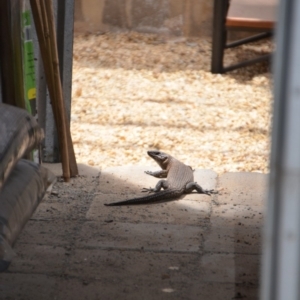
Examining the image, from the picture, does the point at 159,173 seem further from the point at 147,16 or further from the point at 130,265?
the point at 147,16

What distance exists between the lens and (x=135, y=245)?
3.85m

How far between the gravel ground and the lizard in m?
0.31

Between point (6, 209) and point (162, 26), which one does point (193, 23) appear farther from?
point (6, 209)

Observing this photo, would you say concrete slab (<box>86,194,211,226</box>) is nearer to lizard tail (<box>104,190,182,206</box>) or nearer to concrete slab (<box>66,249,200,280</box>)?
lizard tail (<box>104,190,182,206</box>)

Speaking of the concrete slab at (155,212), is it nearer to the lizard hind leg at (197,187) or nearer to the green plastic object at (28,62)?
the lizard hind leg at (197,187)

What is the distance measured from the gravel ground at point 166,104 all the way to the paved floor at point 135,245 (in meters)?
0.62

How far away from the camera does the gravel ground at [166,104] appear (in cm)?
573

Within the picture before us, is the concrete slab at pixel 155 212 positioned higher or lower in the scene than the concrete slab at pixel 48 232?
lower

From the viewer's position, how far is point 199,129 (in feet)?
20.6

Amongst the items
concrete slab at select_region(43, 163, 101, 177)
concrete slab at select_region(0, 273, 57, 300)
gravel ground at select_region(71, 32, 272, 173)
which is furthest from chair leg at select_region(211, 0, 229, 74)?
concrete slab at select_region(0, 273, 57, 300)

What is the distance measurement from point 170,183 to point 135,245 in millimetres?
1027

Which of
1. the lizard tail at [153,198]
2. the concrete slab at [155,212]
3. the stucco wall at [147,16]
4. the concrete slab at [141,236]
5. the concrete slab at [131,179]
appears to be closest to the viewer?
the concrete slab at [141,236]

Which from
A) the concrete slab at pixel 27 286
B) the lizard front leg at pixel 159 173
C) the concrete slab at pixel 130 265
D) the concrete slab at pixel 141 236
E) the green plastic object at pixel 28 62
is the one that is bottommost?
the lizard front leg at pixel 159 173

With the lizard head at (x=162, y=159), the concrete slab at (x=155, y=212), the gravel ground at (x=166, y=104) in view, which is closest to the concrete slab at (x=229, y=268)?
the concrete slab at (x=155, y=212)
